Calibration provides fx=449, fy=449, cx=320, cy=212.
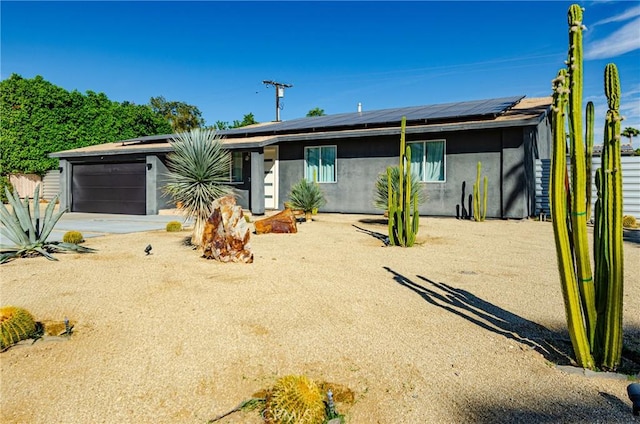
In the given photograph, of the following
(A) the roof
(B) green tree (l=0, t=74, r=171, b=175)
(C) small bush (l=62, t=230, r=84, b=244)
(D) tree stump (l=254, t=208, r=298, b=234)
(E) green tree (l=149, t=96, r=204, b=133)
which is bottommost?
(C) small bush (l=62, t=230, r=84, b=244)

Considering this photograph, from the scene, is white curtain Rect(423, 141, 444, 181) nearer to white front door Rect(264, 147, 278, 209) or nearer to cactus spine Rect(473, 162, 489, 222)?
cactus spine Rect(473, 162, 489, 222)

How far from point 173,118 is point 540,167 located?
44.1 m

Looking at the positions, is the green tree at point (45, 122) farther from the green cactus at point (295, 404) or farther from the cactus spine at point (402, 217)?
the green cactus at point (295, 404)

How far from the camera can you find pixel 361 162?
16500 mm

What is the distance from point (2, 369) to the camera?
345 cm

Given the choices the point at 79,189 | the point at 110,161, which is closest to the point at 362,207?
the point at 110,161

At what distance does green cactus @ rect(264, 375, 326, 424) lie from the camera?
2.59 metres

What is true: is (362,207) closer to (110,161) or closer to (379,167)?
(379,167)

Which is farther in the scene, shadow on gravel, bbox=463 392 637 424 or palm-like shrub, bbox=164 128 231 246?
palm-like shrub, bbox=164 128 231 246

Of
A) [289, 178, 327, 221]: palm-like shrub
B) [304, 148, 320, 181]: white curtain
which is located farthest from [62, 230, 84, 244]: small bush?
[304, 148, 320, 181]: white curtain

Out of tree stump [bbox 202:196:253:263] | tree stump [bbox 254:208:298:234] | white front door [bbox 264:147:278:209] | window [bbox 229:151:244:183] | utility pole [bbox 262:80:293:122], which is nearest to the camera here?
tree stump [bbox 202:196:253:263]

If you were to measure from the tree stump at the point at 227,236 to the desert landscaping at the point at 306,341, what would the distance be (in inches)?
10.3

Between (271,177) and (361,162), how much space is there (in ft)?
13.9

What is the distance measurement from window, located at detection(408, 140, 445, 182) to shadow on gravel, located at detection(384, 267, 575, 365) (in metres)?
9.79
